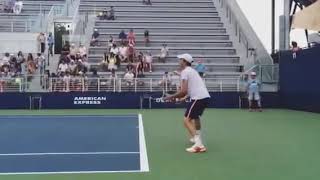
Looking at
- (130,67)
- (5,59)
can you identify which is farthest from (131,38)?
(5,59)

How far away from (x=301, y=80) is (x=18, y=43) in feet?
51.5

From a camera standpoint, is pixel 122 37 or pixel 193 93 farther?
pixel 122 37

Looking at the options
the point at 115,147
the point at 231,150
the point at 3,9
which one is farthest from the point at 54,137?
the point at 3,9

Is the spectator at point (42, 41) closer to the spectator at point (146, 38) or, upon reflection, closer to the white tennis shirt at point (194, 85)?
the spectator at point (146, 38)

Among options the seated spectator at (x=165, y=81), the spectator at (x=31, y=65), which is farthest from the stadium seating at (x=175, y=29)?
the spectator at (x=31, y=65)

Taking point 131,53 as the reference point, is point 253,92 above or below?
below

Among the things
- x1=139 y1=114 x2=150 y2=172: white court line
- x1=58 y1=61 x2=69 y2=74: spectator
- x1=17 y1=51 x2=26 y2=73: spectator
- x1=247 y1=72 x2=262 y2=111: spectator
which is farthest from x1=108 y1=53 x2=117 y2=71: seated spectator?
x1=139 y1=114 x2=150 y2=172: white court line

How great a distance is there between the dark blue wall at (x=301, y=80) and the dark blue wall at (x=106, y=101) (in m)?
1.01

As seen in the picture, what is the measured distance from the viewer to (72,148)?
10828 mm

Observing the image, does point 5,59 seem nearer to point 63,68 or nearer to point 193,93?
point 63,68

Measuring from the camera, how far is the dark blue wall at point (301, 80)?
72.6 feet

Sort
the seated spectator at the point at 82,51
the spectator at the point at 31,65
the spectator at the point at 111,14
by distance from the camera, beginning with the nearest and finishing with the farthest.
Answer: the spectator at the point at 31,65 → the seated spectator at the point at 82,51 → the spectator at the point at 111,14

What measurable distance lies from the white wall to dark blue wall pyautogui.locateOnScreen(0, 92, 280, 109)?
564 centimetres

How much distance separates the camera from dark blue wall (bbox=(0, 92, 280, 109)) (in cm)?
2606
